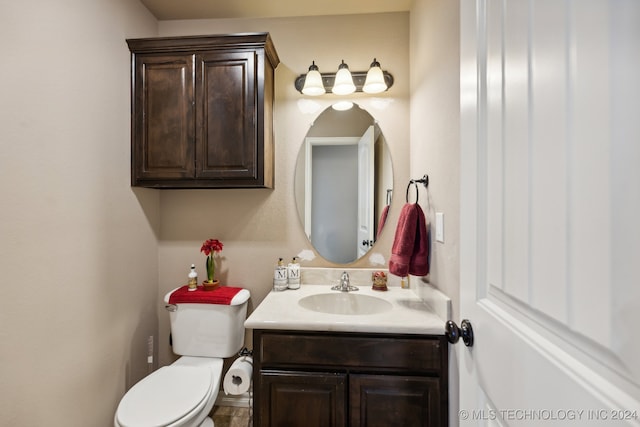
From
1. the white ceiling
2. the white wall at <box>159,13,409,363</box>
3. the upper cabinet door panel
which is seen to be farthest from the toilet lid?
the white ceiling

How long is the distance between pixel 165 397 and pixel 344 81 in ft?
6.17

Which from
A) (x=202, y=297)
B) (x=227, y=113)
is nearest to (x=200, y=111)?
(x=227, y=113)

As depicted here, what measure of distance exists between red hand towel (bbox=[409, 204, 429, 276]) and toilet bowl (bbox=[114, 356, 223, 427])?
3.77 feet

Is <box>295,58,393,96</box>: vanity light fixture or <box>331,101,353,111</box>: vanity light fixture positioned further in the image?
<box>331,101,353,111</box>: vanity light fixture

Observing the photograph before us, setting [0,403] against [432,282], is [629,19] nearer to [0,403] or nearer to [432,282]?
[432,282]

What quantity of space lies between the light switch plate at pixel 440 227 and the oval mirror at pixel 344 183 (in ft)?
1.63

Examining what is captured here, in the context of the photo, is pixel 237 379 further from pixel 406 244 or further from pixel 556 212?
pixel 556 212

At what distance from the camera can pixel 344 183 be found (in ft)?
5.83

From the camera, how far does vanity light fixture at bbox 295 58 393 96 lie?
1.69 meters

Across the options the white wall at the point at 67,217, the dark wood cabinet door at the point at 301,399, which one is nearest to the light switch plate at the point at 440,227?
the dark wood cabinet door at the point at 301,399

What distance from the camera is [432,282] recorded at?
1400 mm

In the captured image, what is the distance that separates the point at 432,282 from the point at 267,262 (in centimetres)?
101

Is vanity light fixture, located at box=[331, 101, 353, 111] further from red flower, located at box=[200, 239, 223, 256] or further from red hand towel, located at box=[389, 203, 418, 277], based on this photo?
red flower, located at box=[200, 239, 223, 256]

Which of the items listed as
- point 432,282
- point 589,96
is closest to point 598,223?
point 589,96
